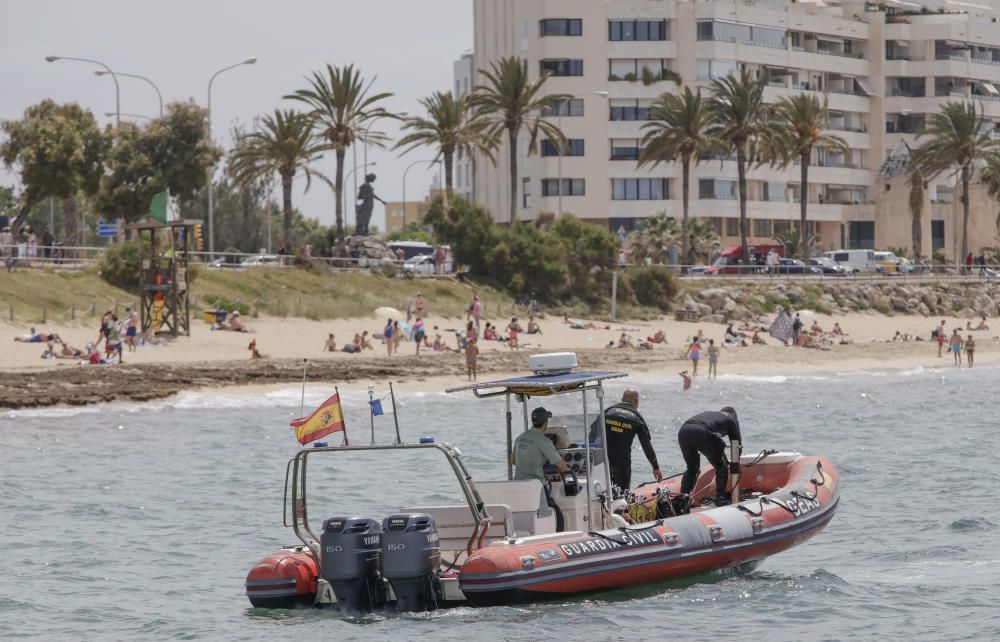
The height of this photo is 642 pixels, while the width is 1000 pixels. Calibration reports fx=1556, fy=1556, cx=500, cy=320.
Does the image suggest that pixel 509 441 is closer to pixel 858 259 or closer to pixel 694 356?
pixel 694 356

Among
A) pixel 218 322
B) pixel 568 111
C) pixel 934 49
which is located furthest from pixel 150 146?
pixel 934 49

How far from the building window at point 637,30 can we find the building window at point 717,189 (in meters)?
8.43

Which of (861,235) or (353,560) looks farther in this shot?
(861,235)

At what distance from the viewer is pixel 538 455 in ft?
48.3

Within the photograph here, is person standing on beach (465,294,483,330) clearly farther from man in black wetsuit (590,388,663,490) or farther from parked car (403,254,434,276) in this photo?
man in black wetsuit (590,388,663,490)

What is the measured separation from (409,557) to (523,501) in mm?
1431

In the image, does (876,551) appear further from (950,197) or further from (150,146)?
(950,197)

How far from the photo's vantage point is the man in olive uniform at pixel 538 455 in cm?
1467

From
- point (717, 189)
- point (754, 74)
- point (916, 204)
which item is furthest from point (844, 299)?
point (754, 74)

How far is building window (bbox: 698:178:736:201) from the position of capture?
87625 mm

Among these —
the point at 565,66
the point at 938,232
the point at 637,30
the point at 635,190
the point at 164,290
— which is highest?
the point at 637,30

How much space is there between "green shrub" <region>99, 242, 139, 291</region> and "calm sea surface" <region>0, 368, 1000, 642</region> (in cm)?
1251

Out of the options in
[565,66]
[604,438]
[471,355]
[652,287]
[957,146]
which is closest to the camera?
[604,438]

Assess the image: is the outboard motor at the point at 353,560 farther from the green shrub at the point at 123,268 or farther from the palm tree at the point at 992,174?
the palm tree at the point at 992,174
